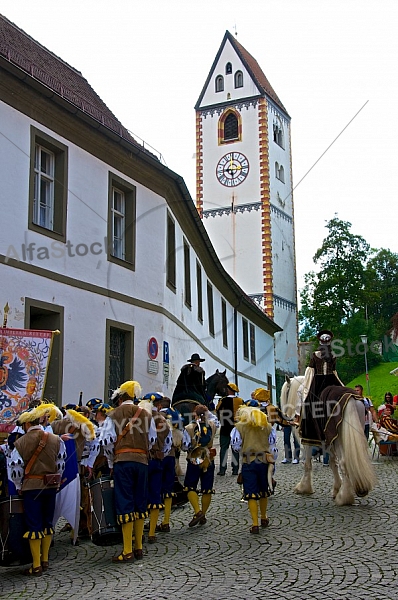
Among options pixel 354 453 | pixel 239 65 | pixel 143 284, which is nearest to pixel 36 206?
pixel 143 284

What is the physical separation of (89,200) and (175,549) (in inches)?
391

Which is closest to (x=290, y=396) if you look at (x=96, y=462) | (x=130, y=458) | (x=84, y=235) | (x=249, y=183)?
(x=84, y=235)

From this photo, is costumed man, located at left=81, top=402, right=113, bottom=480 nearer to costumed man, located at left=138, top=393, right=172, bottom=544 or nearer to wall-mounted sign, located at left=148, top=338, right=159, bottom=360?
costumed man, located at left=138, top=393, right=172, bottom=544

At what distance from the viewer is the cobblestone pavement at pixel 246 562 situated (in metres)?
6.37

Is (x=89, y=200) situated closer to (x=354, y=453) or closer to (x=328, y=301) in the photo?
(x=354, y=453)

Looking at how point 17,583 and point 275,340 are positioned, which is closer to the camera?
point 17,583

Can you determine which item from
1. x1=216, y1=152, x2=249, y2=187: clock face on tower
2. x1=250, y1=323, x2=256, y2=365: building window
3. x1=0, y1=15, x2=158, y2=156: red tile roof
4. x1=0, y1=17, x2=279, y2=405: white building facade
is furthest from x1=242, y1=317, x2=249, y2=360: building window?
x1=0, y1=15, x2=158, y2=156: red tile roof

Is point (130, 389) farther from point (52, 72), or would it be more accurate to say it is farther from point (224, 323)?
point (224, 323)

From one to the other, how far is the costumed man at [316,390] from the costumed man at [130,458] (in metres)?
3.65

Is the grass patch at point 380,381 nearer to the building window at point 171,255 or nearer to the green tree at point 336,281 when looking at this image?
the building window at point 171,255

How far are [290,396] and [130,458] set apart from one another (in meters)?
7.85

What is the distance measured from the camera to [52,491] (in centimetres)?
783

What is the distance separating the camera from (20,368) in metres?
11.0

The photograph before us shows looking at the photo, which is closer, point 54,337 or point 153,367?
point 54,337
